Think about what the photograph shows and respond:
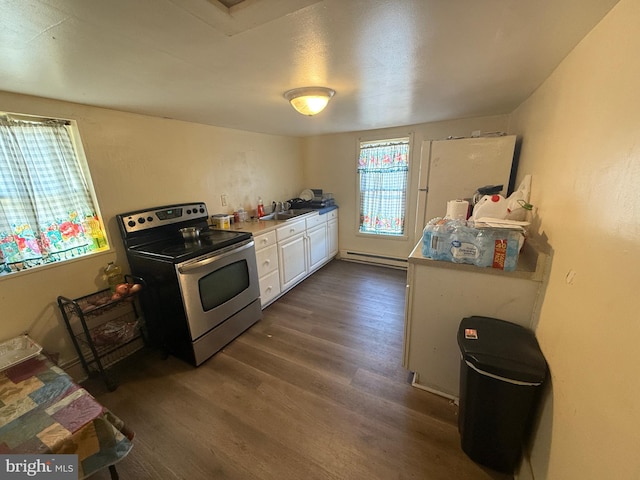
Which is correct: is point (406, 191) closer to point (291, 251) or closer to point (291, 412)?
point (291, 251)

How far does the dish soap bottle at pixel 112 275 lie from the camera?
75.6 inches

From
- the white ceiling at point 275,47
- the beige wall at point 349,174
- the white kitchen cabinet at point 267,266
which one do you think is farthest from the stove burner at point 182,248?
the beige wall at point 349,174

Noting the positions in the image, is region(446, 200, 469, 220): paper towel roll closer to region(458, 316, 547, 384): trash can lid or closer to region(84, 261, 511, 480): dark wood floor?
region(458, 316, 547, 384): trash can lid

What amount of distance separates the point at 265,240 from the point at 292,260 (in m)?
0.59

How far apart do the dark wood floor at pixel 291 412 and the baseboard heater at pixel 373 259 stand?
4.82ft

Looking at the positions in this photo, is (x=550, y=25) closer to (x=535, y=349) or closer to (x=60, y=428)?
(x=535, y=349)

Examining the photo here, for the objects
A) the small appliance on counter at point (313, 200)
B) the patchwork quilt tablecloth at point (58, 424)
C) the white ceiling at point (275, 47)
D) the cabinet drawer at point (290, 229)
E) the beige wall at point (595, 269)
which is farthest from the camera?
the small appliance on counter at point (313, 200)

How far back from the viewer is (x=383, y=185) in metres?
3.61

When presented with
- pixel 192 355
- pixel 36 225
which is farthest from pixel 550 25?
pixel 36 225

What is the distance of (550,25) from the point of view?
0.94 metres

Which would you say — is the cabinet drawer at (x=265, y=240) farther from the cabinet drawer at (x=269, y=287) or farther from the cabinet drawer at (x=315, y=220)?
the cabinet drawer at (x=315, y=220)

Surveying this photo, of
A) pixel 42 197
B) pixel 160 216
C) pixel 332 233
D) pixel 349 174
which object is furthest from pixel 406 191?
pixel 42 197

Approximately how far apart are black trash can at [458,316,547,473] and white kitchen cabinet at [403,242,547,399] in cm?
14

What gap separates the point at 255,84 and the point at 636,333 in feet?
6.29
